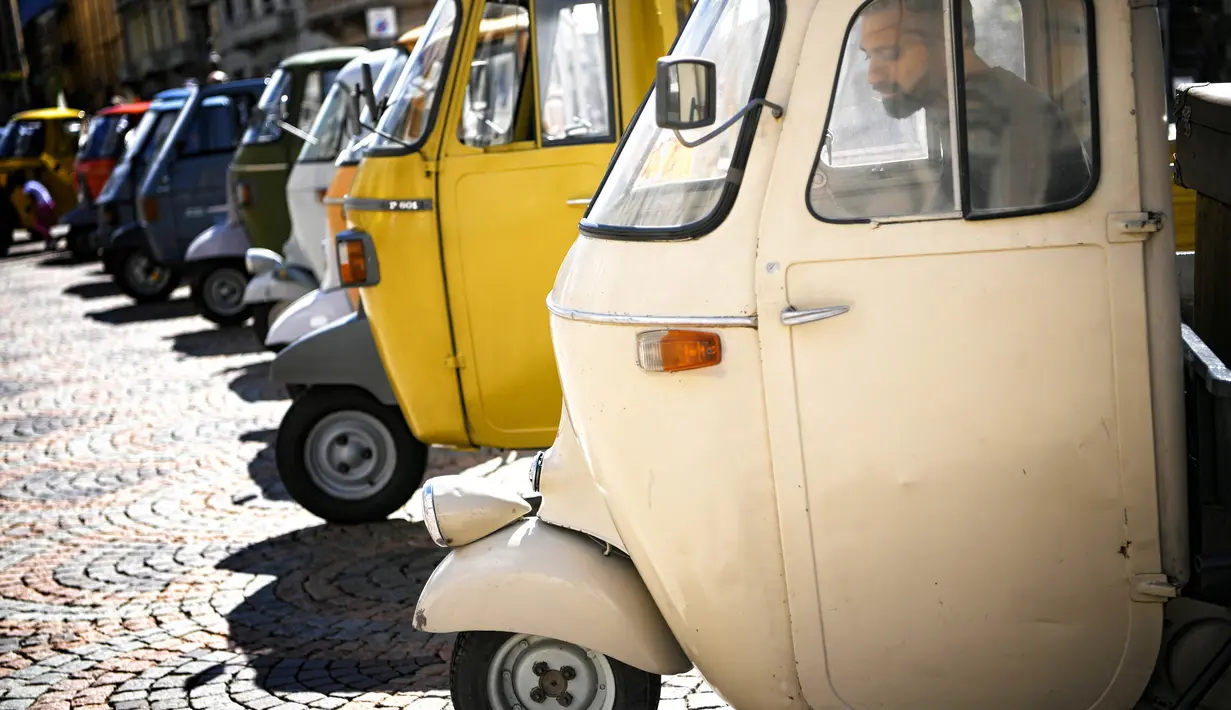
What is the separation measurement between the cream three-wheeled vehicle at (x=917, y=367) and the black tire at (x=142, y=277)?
15.1 meters

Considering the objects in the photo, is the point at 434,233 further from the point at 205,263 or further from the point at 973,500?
the point at 205,263

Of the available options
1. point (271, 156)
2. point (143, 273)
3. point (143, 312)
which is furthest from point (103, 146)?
point (271, 156)

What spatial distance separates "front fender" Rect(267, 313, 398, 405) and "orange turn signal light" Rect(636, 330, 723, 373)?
3.45 meters

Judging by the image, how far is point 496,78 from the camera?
238 inches

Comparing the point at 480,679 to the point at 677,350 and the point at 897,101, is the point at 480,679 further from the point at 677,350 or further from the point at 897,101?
the point at 897,101

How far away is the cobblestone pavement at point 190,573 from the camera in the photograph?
185 inches

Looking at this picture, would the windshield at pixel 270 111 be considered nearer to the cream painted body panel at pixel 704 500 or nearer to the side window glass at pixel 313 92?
the side window glass at pixel 313 92

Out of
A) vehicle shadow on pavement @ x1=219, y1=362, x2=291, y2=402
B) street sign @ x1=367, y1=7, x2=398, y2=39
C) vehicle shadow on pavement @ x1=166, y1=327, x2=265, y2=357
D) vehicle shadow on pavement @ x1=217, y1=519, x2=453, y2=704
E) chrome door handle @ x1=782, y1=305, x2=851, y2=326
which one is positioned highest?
street sign @ x1=367, y1=7, x2=398, y2=39

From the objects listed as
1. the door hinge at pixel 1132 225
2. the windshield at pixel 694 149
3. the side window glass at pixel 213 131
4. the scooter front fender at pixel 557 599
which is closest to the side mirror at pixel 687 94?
the windshield at pixel 694 149

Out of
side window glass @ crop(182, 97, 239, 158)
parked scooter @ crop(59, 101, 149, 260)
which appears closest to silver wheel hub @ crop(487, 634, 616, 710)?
side window glass @ crop(182, 97, 239, 158)

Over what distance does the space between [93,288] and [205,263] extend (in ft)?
22.0

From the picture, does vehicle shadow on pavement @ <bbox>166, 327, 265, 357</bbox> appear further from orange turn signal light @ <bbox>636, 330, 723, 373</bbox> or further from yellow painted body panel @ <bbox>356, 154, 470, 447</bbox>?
orange turn signal light @ <bbox>636, 330, 723, 373</bbox>

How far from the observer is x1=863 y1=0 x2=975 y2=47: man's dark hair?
290 centimetres

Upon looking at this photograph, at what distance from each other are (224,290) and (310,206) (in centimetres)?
431
